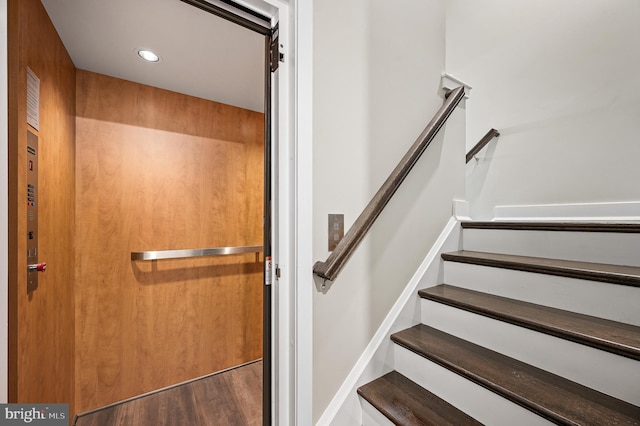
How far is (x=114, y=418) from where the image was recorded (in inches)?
70.2

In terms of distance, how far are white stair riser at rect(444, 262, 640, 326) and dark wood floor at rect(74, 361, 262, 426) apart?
166 centimetres

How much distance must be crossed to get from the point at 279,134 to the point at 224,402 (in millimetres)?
1955

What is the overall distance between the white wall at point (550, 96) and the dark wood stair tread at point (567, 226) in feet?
3.70

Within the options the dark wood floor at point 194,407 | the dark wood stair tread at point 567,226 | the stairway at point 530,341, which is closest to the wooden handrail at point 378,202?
the stairway at point 530,341

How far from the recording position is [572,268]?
3.72 ft

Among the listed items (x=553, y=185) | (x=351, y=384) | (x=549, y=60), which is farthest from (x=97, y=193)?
(x=549, y=60)

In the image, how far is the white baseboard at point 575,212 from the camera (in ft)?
6.38

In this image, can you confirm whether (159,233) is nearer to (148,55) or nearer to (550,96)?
(148,55)

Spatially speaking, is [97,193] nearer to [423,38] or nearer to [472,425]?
[423,38]

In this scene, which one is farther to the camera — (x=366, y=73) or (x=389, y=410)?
(x=366, y=73)

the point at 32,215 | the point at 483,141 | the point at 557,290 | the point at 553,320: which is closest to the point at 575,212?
the point at 483,141

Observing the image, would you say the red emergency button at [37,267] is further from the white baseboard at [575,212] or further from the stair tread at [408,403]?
the white baseboard at [575,212]

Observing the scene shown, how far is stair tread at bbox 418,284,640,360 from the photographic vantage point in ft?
2.91

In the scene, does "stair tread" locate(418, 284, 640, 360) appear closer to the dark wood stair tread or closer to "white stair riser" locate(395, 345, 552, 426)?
"white stair riser" locate(395, 345, 552, 426)
